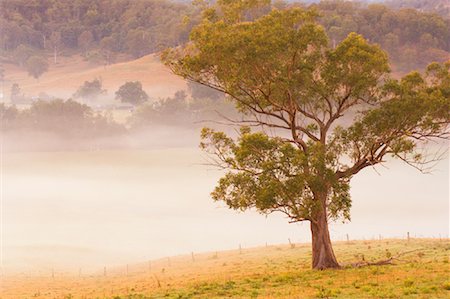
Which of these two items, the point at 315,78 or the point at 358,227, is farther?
the point at 358,227

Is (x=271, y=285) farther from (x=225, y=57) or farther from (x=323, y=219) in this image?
(x=225, y=57)

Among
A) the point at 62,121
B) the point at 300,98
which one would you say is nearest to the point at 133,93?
the point at 62,121

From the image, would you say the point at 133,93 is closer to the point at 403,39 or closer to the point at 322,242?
the point at 403,39

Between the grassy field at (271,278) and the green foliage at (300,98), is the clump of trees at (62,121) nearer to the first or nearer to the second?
the grassy field at (271,278)

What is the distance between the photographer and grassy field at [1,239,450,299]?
31.4 meters

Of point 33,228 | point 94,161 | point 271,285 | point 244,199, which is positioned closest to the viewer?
point 271,285

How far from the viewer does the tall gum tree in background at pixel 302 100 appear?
126 ft

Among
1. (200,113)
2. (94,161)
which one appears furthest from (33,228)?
(94,161)

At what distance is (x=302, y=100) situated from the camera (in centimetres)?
4159

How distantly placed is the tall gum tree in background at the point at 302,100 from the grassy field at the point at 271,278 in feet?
13.6

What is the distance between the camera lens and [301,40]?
39.2 metres

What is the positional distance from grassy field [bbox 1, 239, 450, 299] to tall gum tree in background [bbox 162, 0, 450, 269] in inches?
163

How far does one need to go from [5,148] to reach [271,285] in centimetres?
17501

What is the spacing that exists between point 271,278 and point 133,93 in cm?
16318
